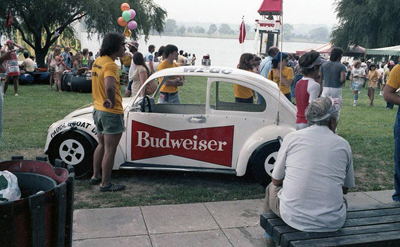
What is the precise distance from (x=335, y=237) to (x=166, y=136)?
3.02 meters

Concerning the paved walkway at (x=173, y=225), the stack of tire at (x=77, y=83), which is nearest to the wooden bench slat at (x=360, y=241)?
the paved walkway at (x=173, y=225)

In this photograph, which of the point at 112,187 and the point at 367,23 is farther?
the point at 367,23

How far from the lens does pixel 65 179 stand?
2.77 metres

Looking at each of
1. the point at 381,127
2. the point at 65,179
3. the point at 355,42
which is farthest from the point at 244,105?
the point at 355,42

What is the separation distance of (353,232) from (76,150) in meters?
3.88

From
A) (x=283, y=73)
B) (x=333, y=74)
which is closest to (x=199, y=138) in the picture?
(x=283, y=73)

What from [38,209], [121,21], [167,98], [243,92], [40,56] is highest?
[121,21]

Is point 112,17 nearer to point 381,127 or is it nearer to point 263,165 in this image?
point 381,127

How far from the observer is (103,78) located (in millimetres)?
5020

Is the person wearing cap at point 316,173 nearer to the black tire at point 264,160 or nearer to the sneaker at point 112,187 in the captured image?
the black tire at point 264,160

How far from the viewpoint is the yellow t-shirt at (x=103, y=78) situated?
4.94 m

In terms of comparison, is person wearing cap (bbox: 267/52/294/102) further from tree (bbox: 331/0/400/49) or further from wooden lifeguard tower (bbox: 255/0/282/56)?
wooden lifeguard tower (bbox: 255/0/282/56)

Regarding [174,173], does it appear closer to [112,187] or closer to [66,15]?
[112,187]

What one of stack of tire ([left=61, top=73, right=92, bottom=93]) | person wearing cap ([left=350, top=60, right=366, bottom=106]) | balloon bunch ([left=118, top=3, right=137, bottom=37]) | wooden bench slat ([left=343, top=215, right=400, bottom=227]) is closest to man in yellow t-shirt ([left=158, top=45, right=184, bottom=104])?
wooden bench slat ([left=343, top=215, right=400, bottom=227])
